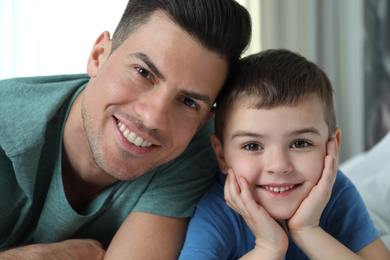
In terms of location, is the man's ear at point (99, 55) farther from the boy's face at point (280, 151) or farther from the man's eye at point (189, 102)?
the boy's face at point (280, 151)

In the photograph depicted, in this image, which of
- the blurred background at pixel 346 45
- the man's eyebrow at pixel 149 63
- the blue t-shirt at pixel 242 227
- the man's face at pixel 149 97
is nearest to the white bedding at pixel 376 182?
the blue t-shirt at pixel 242 227

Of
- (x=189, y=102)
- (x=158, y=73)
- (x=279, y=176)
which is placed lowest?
(x=279, y=176)

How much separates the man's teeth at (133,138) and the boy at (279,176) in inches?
9.9

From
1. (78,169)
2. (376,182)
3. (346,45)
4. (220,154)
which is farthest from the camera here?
(346,45)

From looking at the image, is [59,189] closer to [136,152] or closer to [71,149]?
[71,149]

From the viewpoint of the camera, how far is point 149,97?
4.44ft

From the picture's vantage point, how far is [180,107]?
55.5 inches

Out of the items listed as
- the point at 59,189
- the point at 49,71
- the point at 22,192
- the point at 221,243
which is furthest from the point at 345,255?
the point at 49,71

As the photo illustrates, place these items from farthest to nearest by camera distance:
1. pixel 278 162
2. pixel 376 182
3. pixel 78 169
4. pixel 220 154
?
pixel 376 182 < pixel 78 169 < pixel 220 154 < pixel 278 162

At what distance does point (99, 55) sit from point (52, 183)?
476mm

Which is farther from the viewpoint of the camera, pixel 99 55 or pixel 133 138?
pixel 99 55

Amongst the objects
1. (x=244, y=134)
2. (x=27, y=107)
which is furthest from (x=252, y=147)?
(x=27, y=107)

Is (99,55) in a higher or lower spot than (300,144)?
higher

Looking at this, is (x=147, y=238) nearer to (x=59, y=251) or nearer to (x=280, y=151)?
(x=59, y=251)
